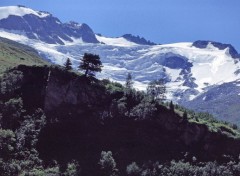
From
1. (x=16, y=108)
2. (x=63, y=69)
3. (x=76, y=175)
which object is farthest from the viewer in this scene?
(x=63, y=69)

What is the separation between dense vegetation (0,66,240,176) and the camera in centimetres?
16038

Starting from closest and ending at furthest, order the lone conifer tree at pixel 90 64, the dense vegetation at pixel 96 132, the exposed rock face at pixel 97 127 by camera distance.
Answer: the dense vegetation at pixel 96 132
the exposed rock face at pixel 97 127
the lone conifer tree at pixel 90 64

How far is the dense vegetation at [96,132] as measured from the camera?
6314 inches

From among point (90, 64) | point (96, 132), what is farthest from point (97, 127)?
point (90, 64)

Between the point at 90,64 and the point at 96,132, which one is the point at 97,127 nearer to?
the point at 96,132

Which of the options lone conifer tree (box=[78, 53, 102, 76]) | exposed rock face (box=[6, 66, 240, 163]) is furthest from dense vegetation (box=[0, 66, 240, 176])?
lone conifer tree (box=[78, 53, 102, 76])

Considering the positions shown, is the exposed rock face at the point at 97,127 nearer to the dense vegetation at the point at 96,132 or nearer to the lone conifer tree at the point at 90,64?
the dense vegetation at the point at 96,132

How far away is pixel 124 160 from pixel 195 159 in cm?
2178

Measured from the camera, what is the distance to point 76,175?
155750 mm

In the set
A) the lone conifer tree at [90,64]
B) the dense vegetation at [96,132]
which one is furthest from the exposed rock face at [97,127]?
the lone conifer tree at [90,64]

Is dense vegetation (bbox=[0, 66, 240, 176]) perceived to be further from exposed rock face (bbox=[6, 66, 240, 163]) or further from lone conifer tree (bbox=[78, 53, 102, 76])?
lone conifer tree (bbox=[78, 53, 102, 76])

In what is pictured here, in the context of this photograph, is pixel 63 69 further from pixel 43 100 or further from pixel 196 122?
pixel 196 122

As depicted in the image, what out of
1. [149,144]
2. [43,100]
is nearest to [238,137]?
[149,144]

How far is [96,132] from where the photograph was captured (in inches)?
6998
